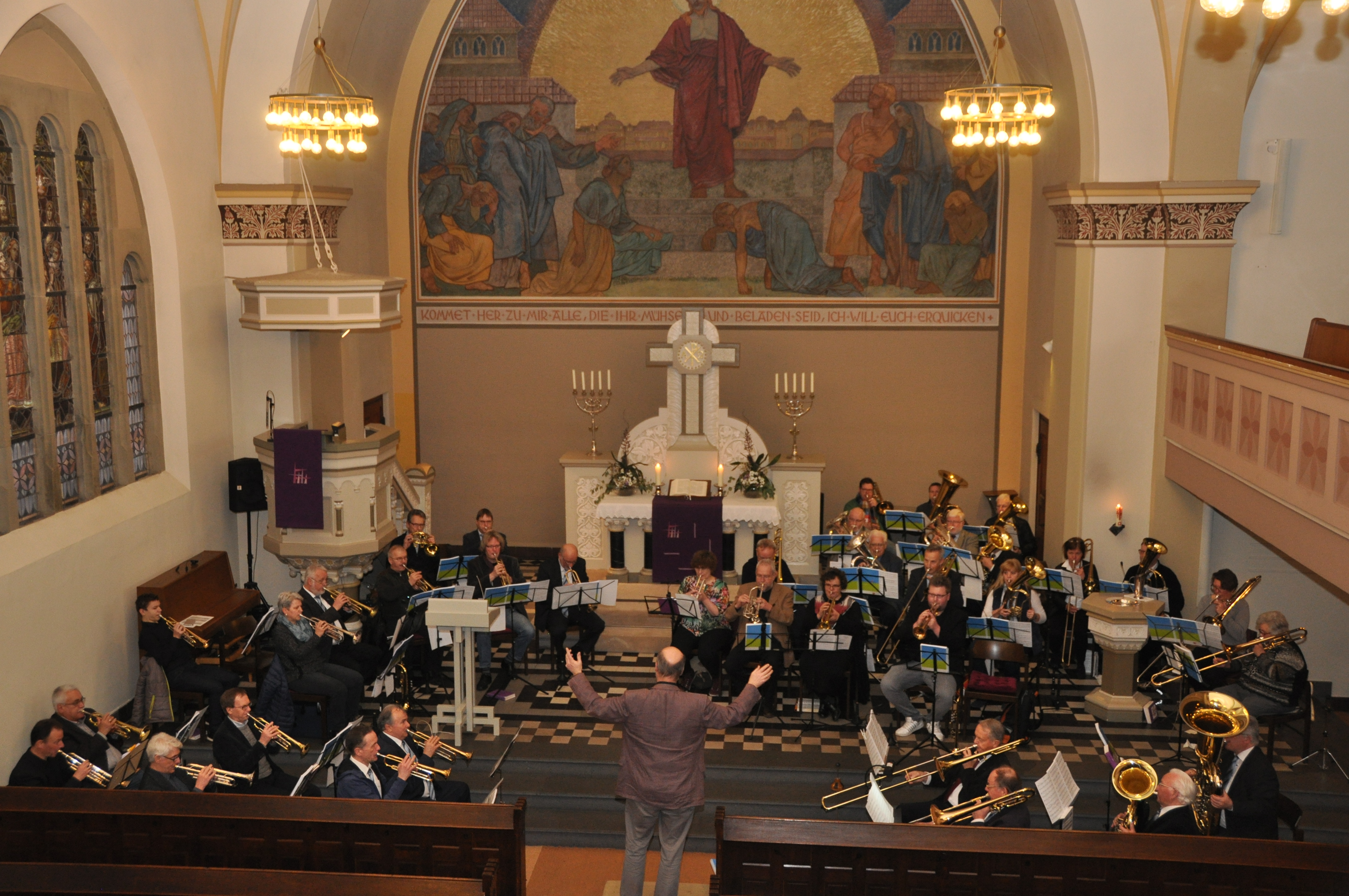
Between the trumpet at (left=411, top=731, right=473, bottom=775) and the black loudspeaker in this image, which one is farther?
the black loudspeaker

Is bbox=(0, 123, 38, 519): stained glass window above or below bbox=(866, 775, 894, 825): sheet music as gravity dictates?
above

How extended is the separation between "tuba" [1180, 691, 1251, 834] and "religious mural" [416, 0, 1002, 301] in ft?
29.5

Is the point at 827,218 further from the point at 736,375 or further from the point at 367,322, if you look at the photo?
the point at 367,322

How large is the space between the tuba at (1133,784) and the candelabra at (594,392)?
10.1 m

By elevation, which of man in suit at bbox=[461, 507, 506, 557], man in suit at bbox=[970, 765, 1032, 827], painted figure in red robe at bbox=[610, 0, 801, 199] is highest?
painted figure in red robe at bbox=[610, 0, 801, 199]

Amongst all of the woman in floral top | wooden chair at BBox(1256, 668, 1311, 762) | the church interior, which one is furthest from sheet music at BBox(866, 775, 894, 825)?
wooden chair at BBox(1256, 668, 1311, 762)

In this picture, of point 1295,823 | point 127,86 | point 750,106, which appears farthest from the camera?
point 750,106

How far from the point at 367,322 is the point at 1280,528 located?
8493mm

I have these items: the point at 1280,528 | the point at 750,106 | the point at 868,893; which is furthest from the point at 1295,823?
the point at 750,106

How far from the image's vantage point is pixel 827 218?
1647 cm

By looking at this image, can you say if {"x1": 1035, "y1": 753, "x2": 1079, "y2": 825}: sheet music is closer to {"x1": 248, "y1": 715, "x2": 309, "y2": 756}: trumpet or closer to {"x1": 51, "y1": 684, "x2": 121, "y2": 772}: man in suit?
{"x1": 248, "y1": 715, "x2": 309, "y2": 756}: trumpet

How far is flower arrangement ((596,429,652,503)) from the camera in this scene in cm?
1505

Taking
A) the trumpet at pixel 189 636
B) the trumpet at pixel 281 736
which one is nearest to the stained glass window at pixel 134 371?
the trumpet at pixel 189 636

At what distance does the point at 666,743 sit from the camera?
25.1 ft
